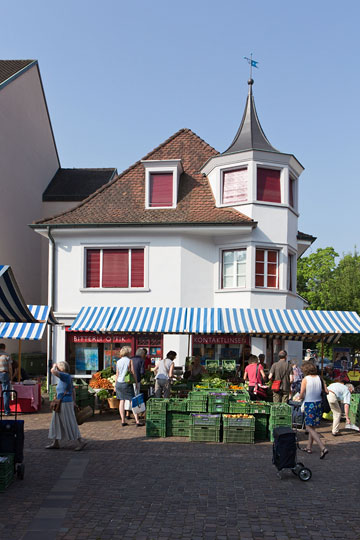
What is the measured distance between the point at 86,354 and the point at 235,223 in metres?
7.52

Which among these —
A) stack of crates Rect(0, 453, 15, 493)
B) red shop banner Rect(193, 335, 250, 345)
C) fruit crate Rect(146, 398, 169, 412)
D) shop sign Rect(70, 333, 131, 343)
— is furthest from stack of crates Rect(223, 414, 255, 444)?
shop sign Rect(70, 333, 131, 343)

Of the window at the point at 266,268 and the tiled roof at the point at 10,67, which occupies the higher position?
the tiled roof at the point at 10,67

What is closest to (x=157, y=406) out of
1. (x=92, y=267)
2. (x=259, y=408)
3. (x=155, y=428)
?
(x=155, y=428)

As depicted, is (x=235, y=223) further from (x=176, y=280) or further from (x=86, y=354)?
(x=86, y=354)

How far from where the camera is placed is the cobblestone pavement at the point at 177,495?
668 cm

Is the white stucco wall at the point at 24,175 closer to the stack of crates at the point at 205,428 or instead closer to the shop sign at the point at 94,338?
Result: the shop sign at the point at 94,338

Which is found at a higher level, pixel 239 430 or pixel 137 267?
pixel 137 267

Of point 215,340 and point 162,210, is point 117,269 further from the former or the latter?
point 215,340

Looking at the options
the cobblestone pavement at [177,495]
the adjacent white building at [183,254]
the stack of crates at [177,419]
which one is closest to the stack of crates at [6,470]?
the cobblestone pavement at [177,495]

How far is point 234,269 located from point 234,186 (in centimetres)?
318

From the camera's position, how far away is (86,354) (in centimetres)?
2241

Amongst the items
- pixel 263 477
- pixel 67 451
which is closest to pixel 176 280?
pixel 67 451

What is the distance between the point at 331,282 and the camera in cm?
4959

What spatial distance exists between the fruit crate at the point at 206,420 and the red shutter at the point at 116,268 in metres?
10.3
